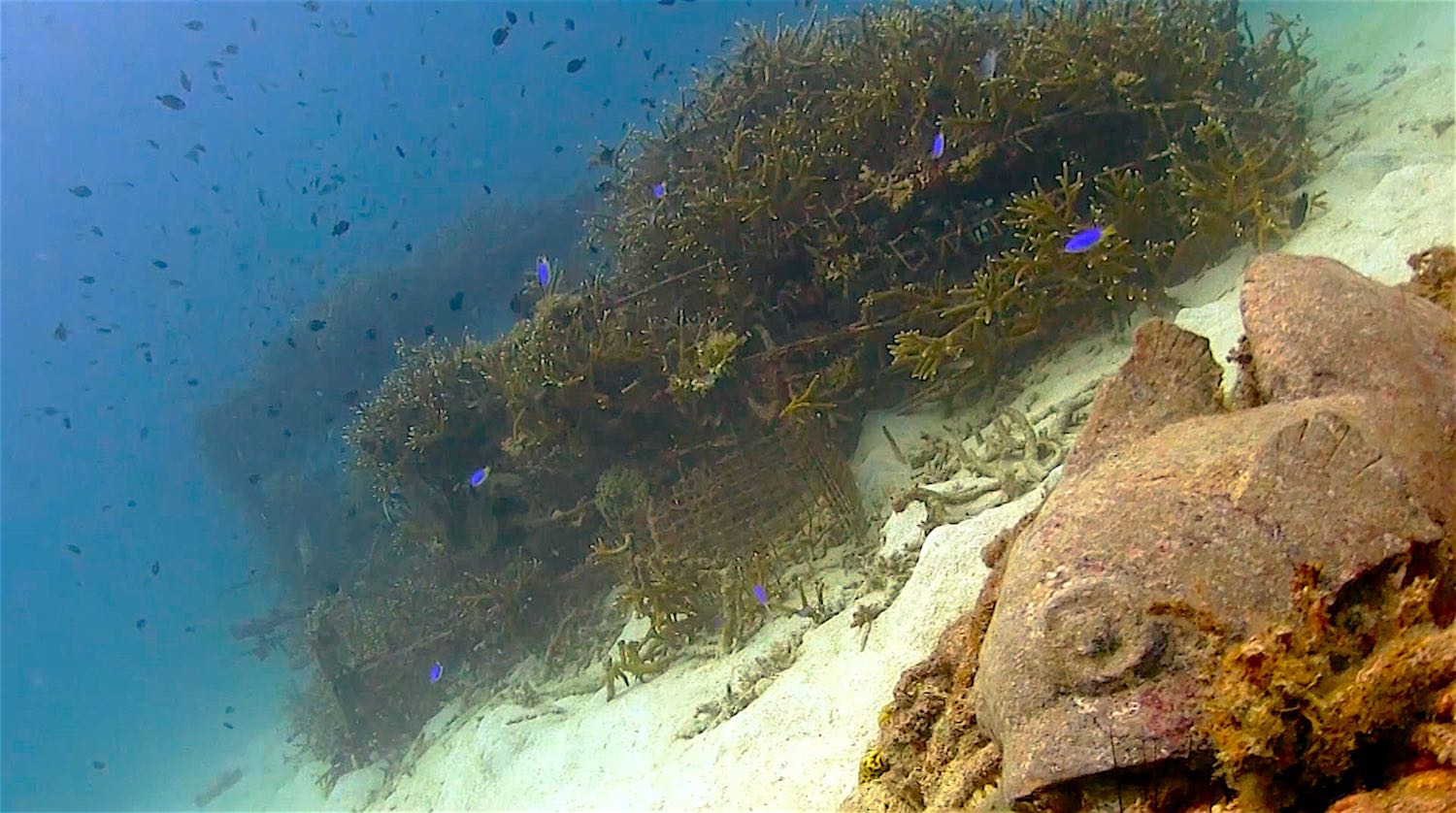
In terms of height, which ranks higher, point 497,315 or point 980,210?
point 497,315

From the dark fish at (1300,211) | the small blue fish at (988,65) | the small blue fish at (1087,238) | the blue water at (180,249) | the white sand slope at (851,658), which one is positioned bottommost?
the white sand slope at (851,658)

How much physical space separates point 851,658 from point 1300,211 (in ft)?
14.4

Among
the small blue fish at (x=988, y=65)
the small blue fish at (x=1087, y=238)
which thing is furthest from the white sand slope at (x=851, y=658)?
the small blue fish at (x=988, y=65)

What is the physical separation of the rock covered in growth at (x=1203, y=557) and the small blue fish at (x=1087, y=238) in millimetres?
3168

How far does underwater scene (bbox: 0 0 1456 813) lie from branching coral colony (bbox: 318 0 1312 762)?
1.7 inches

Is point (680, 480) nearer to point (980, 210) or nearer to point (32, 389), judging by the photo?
point (980, 210)

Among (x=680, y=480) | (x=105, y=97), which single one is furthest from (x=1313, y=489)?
(x=105, y=97)

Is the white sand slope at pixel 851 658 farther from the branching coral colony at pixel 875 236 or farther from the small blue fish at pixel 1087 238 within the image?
the small blue fish at pixel 1087 238

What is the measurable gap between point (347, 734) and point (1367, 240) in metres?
12.1

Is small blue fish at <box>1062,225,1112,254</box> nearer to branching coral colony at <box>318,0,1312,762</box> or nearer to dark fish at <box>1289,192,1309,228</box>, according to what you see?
branching coral colony at <box>318,0,1312,762</box>

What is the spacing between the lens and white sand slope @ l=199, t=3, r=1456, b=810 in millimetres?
3941

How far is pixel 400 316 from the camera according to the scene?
20.1 m

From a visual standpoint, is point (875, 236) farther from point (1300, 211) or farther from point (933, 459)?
point (1300, 211)

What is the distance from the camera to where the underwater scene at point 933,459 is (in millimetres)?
1857
